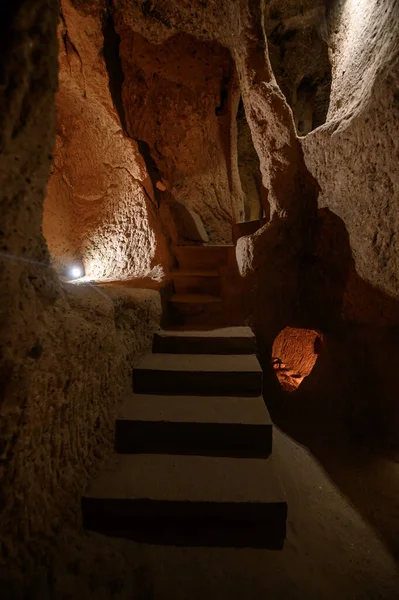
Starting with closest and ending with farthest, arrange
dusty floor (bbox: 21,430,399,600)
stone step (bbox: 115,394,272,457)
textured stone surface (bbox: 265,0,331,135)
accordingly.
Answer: dusty floor (bbox: 21,430,399,600) → stone step (bbox: 115,394,272,457) → textured stone surface (bbox: 265,0,331,135)

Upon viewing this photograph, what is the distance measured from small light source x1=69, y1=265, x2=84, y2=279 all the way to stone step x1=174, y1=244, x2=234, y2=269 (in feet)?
5.67

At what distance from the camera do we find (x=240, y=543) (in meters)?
1.81

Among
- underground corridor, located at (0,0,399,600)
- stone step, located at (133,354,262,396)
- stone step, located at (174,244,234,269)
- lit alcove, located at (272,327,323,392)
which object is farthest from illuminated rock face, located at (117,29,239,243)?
stone step, located at (133,354,262,396)

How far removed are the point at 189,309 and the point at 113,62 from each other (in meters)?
3.62

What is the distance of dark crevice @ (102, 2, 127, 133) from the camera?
4.04 meters

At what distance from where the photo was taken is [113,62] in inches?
166

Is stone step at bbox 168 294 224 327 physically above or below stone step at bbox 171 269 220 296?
below

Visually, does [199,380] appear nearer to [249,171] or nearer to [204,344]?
[204,344]

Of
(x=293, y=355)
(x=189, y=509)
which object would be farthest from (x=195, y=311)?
(x=293, y=355)

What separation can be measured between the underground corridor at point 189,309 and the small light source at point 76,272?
37 millimetres

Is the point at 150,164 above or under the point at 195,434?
above

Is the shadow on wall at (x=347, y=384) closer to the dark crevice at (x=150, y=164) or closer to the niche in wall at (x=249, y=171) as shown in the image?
the dark crevice at (x=150, y=164)

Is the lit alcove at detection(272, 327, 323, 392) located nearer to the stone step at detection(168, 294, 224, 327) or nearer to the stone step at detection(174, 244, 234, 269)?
the stone step at detection(174, 244, 234, 269)

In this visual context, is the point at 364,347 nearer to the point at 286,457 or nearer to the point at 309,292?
the point at 309,292
